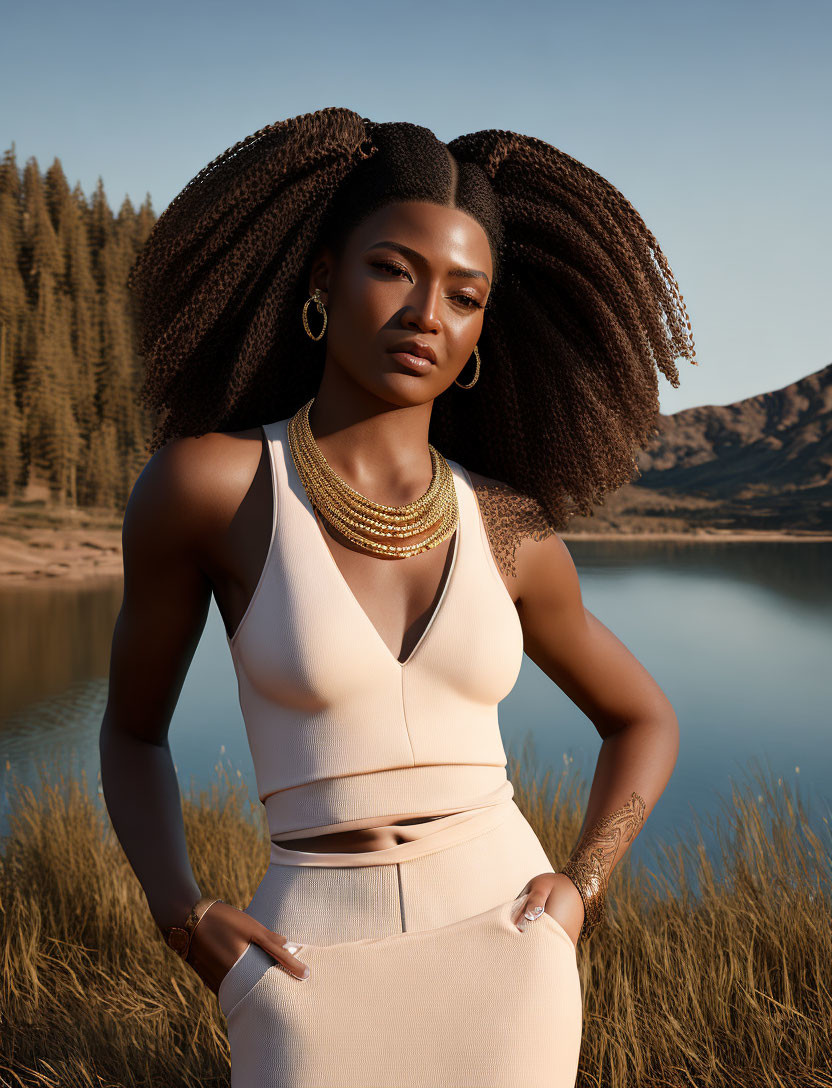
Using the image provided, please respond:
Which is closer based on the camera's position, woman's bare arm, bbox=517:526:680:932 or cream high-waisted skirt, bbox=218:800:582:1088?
cream high-waisted skirt, bbox=218:800:582:1088

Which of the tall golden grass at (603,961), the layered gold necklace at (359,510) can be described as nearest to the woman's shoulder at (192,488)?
the layered gold necklace at (359,510)

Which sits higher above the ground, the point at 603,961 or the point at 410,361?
the point at 410,361

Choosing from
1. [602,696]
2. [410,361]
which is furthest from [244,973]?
[410,361]

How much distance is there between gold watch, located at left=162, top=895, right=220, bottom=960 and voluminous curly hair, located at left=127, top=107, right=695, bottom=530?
36.5 inches

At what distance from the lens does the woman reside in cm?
152

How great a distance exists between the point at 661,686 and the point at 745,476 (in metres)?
61.6

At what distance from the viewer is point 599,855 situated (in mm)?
1884

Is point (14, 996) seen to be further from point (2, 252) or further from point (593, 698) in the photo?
point (2, 252)

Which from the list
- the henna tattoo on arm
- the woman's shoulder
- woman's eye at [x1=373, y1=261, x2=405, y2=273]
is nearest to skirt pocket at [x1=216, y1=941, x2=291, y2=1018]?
the henna tattoo on arm

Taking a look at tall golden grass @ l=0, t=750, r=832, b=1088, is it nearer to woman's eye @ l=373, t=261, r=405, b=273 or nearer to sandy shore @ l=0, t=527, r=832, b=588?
woman's eye @ l=373, t=261, r=405, b=273

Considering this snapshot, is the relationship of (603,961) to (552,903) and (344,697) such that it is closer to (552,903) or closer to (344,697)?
(552,903)

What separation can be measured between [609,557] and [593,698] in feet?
152

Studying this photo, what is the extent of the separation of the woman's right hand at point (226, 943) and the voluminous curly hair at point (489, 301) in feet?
3.14

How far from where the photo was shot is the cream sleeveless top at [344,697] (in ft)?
5.24
